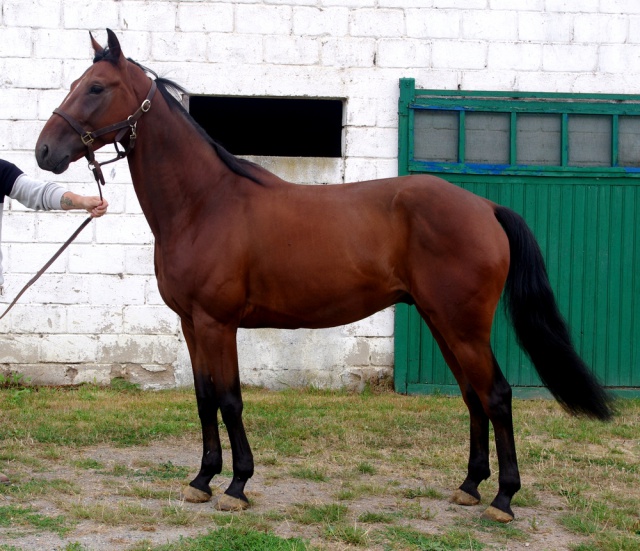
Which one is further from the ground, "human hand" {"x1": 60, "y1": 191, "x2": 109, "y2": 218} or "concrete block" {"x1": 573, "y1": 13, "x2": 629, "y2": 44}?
"concrete block" {"x1": 573, "y1": 13, "x2": 629, "y2": 44}

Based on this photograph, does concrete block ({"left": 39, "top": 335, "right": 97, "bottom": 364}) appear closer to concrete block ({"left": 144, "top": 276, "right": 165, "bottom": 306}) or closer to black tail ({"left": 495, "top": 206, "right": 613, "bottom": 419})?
concrete block ({"left": 144, "top": 276, "right": 165, "bottom": 306})

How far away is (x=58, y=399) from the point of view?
6.61m

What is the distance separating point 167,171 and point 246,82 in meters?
3.31

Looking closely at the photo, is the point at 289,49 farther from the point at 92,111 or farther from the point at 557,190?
the point at 92,111

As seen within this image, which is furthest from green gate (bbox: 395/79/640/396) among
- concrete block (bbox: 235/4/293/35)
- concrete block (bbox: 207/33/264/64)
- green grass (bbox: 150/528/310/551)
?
green grass (bbox: 150/528/310/551)

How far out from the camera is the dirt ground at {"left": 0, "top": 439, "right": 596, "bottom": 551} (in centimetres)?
337

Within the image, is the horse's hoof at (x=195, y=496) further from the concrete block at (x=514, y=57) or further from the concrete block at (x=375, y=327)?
the concrete block at (x=514, y=57)

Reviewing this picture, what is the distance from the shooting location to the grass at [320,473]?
348 cm

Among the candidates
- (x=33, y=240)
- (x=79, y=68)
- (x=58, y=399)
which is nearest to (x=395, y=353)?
(x=58, y=399)

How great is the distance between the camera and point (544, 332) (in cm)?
397

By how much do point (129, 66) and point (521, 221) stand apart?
2.36 meters

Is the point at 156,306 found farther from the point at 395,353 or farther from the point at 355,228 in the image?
the point at 355,228

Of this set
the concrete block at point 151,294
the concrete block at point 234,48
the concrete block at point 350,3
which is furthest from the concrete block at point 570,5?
the concrete block at point 151,294

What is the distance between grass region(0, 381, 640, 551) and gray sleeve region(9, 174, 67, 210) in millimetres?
1630
